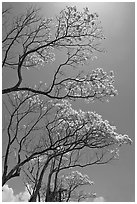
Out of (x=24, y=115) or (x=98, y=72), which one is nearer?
(x=98, y=72)

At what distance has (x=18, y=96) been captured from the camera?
40.6ft

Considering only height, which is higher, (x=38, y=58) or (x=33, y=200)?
(x=38, y=58)

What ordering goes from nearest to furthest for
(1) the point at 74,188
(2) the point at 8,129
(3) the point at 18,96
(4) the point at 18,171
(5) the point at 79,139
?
(4) the point at 18,171 < (5) the point at 79,139 < (2) the point at 8,129 < (3) the point at 18,96 < (1) the point at 74,188

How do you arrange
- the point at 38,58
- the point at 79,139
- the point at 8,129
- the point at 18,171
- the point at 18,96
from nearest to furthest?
the point at 38,58
the point at 18,171
the point at 79,139
the point at 8,129
the point at 18,96

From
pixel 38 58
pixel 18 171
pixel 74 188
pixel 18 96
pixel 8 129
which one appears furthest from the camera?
pixel 74 188

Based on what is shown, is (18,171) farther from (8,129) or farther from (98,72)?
(98,72)

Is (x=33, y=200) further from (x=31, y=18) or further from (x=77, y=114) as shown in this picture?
(x=31, y=18)

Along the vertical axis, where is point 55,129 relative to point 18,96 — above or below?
below

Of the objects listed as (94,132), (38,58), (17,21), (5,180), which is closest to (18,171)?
(5,180)

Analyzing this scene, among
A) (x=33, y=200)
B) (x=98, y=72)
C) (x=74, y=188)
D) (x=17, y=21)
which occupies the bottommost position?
(x=33, y=200)

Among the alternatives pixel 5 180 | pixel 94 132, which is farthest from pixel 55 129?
pixel 5 180

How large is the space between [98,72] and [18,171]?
4.14m

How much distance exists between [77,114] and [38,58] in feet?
10.3

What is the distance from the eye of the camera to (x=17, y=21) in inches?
312
